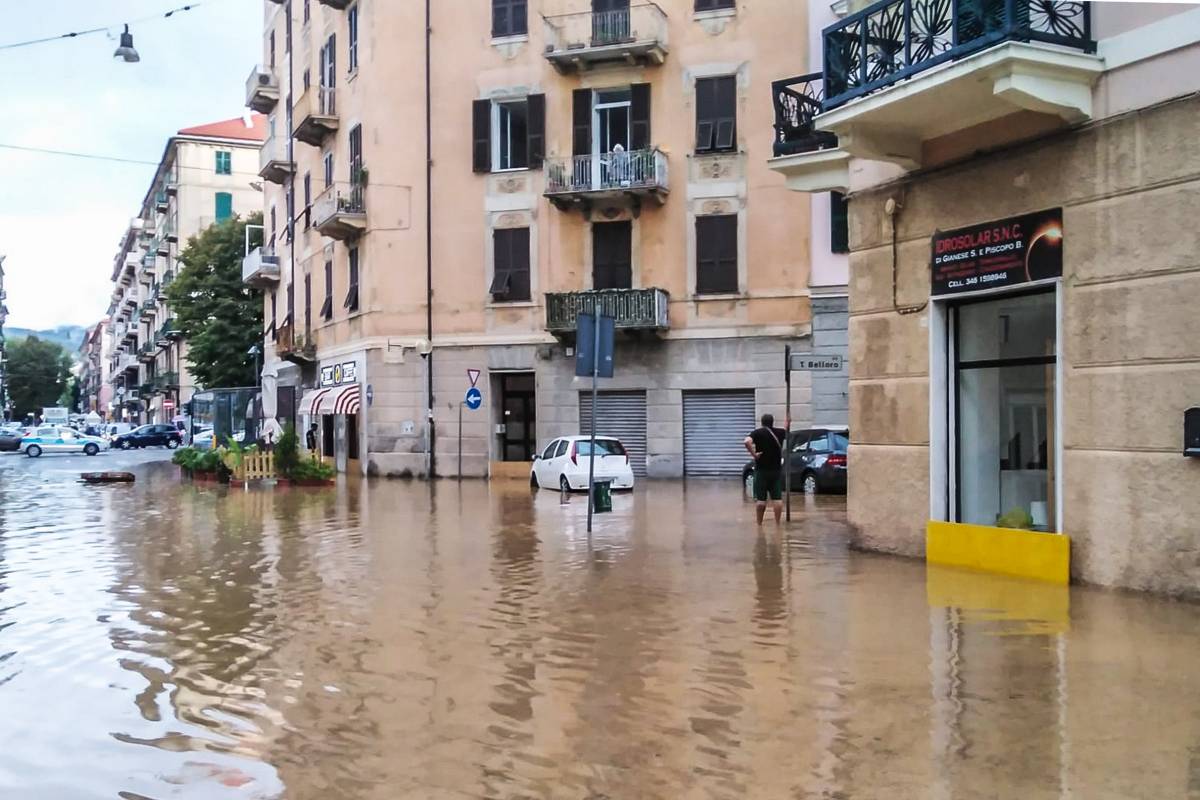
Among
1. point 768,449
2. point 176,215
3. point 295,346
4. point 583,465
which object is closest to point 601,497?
point 768,449

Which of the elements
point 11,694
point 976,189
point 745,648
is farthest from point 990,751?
point 976,189

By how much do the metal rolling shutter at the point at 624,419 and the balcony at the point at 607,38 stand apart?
361 inches

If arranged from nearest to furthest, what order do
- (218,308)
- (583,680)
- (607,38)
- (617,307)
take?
1. (583,680)
2. (617,307)
3. (607,38)
4. (218,308)

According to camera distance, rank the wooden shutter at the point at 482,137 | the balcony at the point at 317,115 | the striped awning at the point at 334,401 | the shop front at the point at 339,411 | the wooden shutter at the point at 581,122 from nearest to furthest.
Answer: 1. the wooden shutter at the point at 581,122
2. the wooden shutter at the point at 482,137
3. the striped awning at the point at 334,401
4. the shop front at the point at 339,411
5. the balcony at the point at 317,115

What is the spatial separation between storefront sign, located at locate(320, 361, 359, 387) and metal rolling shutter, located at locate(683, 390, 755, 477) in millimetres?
10705

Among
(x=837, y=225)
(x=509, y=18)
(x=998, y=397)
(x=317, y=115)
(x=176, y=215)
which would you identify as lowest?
(x=998, y=397)

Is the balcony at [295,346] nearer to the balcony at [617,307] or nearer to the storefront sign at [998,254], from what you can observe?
the balcony at [617,307]

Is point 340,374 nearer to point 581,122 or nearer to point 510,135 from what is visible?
point 510,135

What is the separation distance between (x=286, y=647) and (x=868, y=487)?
688cm

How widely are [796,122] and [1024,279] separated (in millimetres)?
4157

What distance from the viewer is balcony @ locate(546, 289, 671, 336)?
3059cm

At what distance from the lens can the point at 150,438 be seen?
69625 mm

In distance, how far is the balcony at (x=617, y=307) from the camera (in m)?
30.6

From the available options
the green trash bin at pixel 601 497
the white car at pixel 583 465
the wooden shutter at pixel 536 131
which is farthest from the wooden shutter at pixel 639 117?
the green trash bin at pixel 601 497
